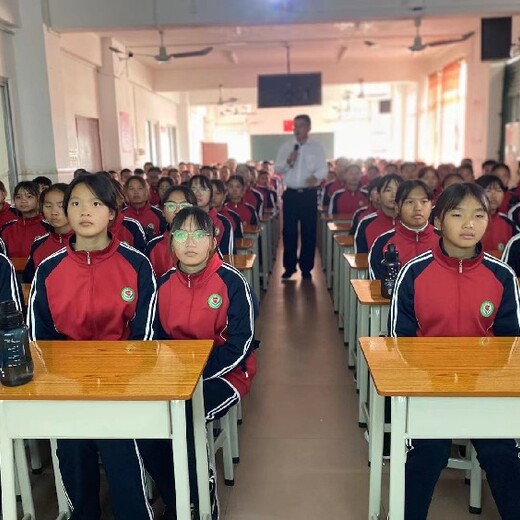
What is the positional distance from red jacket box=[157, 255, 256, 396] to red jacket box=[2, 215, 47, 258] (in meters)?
1.99

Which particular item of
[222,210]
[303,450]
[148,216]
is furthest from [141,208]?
[303,450]

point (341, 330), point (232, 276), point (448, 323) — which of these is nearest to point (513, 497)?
point (448, 323)

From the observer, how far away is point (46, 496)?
7.34 ft

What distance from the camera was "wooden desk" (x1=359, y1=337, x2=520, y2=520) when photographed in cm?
146

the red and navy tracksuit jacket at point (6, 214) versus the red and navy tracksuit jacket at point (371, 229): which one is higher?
the red and navy tracksuit jacket at point (6, 214)

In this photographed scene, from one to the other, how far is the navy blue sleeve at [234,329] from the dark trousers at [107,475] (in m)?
0.40

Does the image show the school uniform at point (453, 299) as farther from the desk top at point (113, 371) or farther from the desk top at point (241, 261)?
the desk top at point (241, 261)

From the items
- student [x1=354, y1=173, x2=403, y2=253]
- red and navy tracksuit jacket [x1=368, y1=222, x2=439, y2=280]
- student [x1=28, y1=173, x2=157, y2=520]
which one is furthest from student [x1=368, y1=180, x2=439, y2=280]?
student [x1=28, y1=173, x2=157, y2=520]

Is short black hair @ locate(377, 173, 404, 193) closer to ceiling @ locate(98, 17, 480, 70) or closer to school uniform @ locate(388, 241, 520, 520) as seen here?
school uniform @ locate(388, 241, 520, 520)

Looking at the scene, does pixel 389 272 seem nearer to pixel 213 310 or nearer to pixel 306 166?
pixel 213 310

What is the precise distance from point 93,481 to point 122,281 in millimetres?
703

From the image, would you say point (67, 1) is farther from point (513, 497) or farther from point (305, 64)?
point (305, 64)

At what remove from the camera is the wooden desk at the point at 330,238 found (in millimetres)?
4719

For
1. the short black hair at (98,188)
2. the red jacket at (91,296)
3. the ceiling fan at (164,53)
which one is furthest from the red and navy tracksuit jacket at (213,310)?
the ceiling fan at (164,53)
